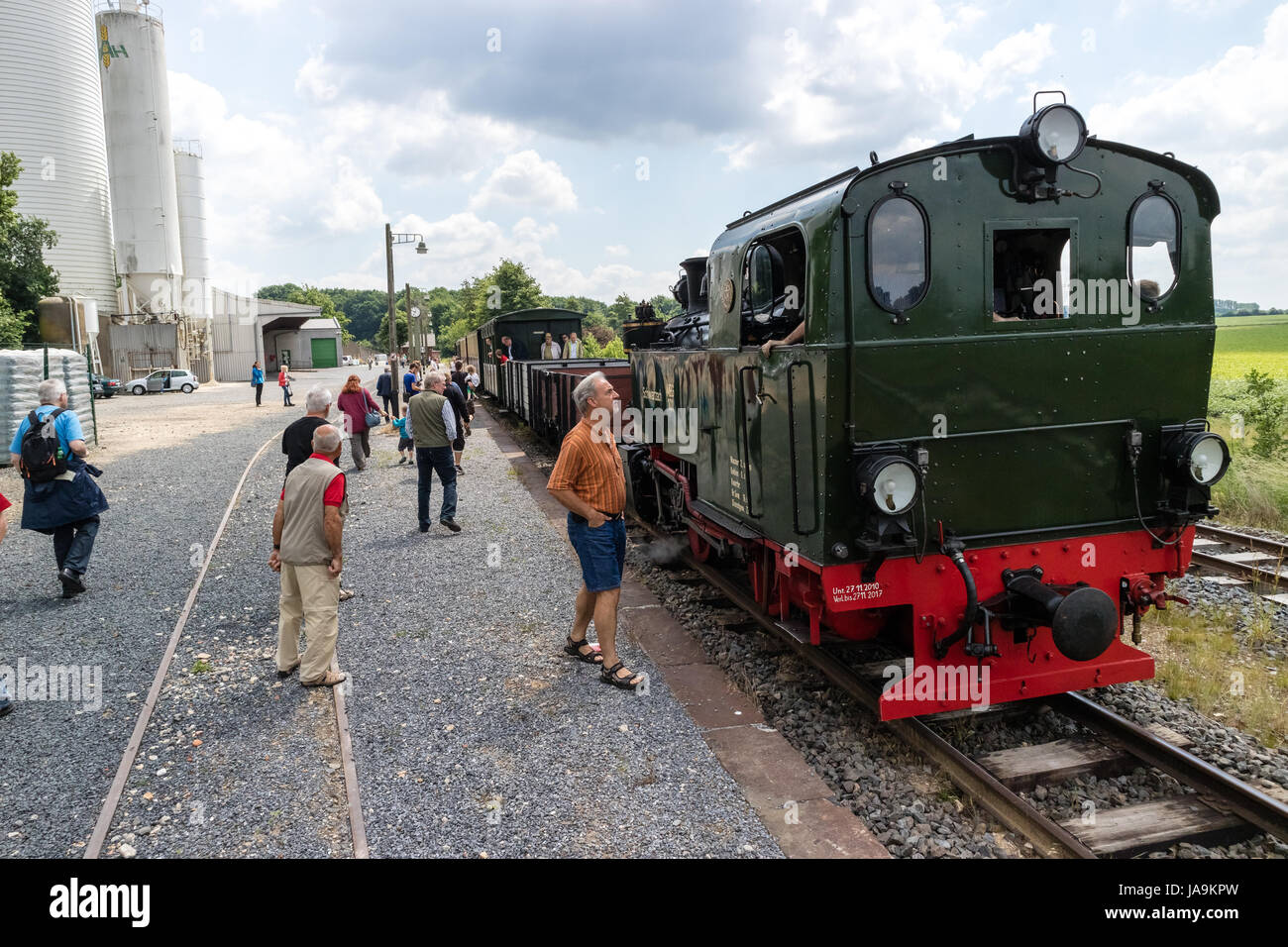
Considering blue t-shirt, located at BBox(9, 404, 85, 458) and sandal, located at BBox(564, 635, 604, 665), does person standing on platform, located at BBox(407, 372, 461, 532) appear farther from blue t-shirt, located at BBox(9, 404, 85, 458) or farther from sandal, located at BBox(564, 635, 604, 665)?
sandal, located at BBox(564, 635, 604, 665)

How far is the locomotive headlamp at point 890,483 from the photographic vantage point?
4398 millimetres

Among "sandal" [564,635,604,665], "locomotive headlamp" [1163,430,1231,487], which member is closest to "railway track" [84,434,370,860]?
"sandal" [564,635,604,665]

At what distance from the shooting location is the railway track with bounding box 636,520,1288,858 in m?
3.99

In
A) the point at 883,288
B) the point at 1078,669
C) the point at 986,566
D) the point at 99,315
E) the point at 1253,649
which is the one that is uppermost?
the point at 99,315

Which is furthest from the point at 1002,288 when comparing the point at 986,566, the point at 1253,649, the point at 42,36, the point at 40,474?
the point at 42,36

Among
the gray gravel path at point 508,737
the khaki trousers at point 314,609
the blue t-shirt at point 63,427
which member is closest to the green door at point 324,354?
the blue t-shirt at point 63,427

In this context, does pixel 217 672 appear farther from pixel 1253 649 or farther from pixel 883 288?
pixel 1253 649

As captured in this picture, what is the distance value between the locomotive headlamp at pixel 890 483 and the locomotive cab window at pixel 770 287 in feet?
A: 4.43

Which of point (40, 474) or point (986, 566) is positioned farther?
point (40, 474)

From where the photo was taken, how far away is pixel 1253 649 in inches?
249

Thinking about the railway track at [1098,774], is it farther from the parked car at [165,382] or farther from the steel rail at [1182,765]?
the parked car at [165,382]

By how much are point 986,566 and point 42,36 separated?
1915 inches

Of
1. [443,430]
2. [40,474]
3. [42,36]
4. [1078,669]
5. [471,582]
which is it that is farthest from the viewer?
[42,36]

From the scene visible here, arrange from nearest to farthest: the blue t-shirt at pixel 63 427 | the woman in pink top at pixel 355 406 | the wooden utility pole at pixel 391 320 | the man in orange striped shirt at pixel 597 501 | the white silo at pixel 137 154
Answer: the man in orange striped shirt at pixel 597 501 → the blue t-shirt at pixel 63 427 → the woman in pink top at pixel 355 406 → the wooden utility pole at pixel 391 320 → the white silo at pixel 137 154
